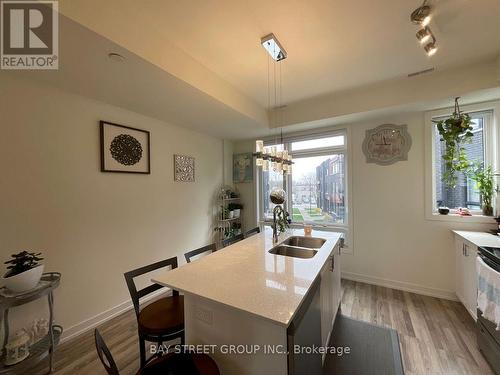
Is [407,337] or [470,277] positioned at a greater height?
[470,277]

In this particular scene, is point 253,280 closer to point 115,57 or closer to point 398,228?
point 115,57

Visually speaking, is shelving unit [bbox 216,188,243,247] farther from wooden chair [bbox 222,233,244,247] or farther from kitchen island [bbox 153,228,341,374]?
kitchen island [bbox 153,228,341,374]

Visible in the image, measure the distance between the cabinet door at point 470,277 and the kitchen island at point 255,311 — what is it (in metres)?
1.70

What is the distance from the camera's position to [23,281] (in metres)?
1.49

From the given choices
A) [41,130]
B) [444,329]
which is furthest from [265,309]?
[41,130]

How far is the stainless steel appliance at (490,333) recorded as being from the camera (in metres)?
1.49

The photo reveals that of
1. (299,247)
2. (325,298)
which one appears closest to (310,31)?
(299,247)

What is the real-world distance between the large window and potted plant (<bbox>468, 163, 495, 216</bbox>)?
1.50m

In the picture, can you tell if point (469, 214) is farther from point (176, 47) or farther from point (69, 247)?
point (69, 247)

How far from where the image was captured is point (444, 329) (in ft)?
6.68

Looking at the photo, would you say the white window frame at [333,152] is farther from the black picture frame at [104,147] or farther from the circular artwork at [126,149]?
the circular artwork at [126,149]

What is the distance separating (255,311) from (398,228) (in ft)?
9.32

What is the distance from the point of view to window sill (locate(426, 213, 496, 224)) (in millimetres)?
2377

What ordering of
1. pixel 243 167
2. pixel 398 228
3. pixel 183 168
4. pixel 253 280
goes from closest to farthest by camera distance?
pixel 253 280 < pixel 398 228 < pixel 183 168 < pixel 243 167
